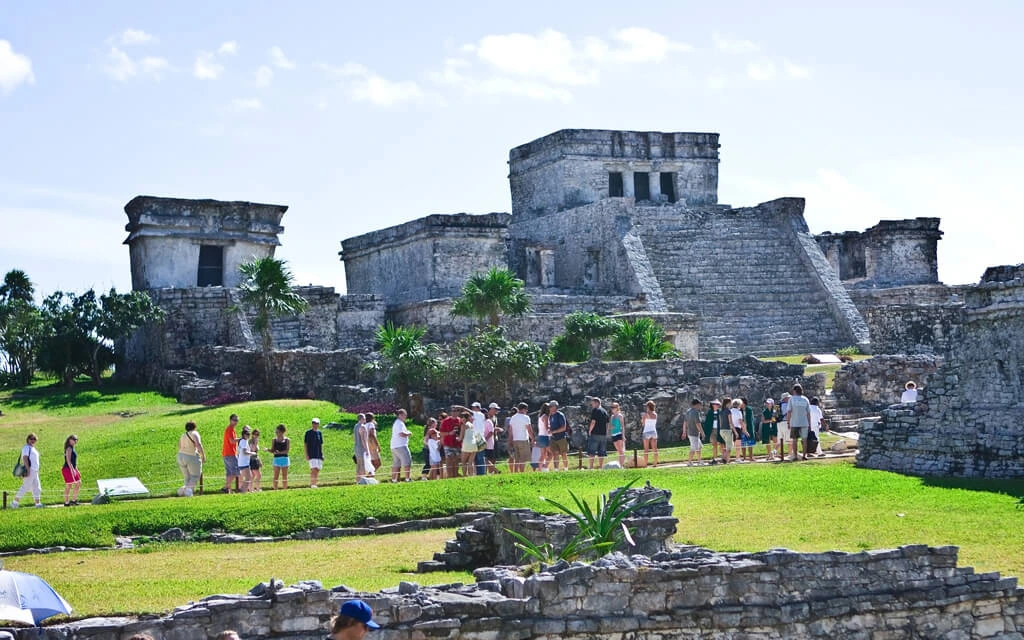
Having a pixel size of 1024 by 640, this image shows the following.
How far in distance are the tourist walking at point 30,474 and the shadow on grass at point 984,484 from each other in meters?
10.7

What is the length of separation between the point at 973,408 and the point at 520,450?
6.26 metres

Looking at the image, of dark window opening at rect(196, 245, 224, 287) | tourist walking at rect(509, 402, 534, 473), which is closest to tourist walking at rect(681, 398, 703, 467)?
tourist walking at rect(509, 402, 534, 473)

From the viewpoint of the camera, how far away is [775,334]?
3538 centimetres

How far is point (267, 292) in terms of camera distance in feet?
97.5

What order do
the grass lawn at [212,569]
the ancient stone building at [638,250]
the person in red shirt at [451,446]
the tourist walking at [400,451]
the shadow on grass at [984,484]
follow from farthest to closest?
the ancient stone building at [638,250]
the person in red shirt at [451,446]
the tourist walking at [400,451]
the shadow on grass at [984,484]
the grass lawn at [212,569]

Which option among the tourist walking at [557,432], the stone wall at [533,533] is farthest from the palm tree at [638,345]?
the stone wall at [533,533]

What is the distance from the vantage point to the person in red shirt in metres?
20.2

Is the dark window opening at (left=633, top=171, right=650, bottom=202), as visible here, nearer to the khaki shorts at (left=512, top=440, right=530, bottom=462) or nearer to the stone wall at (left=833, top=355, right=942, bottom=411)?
the stone wall at (left=833, top=355, right=942, bottom=411)

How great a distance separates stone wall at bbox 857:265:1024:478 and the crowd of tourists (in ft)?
5.75

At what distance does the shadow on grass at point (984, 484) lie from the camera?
1630cm

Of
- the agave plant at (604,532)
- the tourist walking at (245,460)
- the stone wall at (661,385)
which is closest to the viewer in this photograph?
the agave plant at (604,532)

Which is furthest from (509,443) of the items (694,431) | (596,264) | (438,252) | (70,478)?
(596,264)

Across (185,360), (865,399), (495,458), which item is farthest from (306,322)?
(865,399)

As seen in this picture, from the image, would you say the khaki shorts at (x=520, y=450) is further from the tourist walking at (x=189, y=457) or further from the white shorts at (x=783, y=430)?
the tourist walking at (x=189, y=457)
